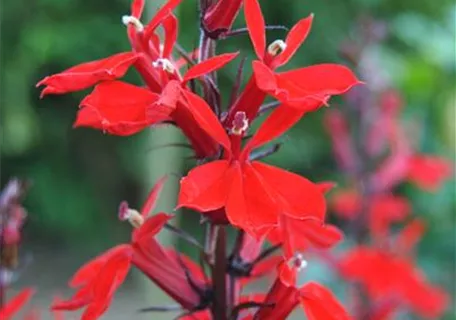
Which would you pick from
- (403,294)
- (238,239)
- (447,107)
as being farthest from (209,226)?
(447,107)

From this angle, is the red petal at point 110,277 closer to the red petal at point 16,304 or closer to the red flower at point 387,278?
the red petal at point 16,304

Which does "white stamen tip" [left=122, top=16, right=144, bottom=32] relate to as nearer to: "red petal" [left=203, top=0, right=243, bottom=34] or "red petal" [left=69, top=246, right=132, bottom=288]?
"red petal" [left=203, top=0, right=243, bottom=34]

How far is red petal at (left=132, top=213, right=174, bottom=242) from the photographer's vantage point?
0.72 metres

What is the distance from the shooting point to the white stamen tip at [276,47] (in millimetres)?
759

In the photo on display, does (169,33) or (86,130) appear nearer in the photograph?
(169,33)

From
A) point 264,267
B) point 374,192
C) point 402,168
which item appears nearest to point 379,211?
point 374,192

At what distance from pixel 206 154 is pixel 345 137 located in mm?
1218

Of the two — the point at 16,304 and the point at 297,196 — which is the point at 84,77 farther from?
the point at 16,304

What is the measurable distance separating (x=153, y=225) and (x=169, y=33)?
16cm

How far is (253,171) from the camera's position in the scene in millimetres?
700

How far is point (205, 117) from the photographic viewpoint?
0.68 m

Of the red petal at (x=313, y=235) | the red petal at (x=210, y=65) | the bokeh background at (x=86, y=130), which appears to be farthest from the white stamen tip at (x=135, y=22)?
the bokeh background at (x=86, y=130)

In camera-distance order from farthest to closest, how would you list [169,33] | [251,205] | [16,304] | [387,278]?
[387,278] → [16,304] → [169,33] → [251,205]

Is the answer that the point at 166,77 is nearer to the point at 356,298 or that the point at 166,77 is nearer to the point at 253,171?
the point at 253,171
